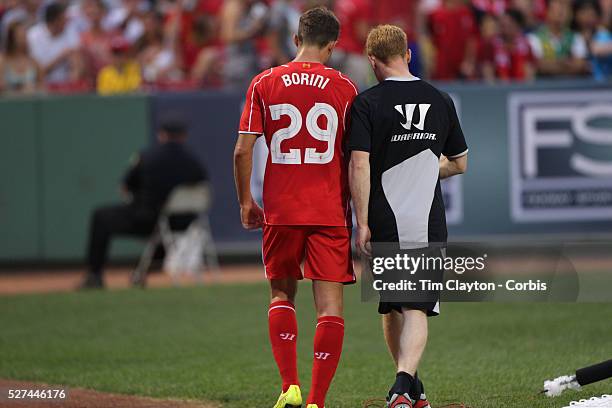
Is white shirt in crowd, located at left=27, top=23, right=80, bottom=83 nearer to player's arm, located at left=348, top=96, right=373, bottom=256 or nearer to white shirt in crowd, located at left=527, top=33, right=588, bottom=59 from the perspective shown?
white shirt in crowd, located at left=527, top=33, right=588, bottom=59

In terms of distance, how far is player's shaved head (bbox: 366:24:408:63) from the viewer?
697cm

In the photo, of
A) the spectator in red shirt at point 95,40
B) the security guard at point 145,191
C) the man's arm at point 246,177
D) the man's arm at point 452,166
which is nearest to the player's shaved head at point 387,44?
the man's arm at point 452,166

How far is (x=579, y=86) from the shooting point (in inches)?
642

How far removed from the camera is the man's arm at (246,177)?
7.17 meters

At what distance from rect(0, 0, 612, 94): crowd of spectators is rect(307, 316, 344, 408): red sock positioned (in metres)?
9.75

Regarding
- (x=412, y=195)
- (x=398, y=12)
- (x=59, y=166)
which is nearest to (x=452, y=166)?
(x=412, y=195)

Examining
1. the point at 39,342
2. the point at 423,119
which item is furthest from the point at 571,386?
the point at 39,342

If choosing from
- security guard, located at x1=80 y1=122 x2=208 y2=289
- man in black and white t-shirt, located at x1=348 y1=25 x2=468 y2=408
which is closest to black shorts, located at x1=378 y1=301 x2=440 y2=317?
man in black and white t-shirt, located at x1=348 y1=25 x2=468 y2=408

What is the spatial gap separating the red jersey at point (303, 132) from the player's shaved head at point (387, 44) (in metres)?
0.28

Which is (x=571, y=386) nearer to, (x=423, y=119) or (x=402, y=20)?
(x=423, y=119)

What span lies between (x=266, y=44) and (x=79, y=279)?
4144mm

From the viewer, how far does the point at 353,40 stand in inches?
700

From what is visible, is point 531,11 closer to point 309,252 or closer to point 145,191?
point 145,191

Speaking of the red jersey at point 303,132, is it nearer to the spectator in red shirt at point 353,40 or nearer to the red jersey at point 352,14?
the spectator in red shirt at point 353,40
